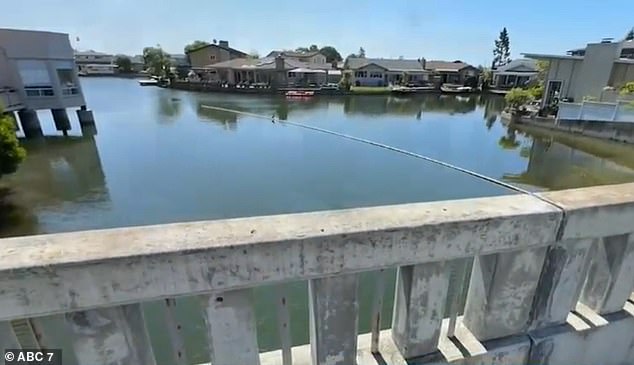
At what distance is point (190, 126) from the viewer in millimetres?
22891

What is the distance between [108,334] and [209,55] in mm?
62242

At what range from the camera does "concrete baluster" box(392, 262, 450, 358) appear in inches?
42.4

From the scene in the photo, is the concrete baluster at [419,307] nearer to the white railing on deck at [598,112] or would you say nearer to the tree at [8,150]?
the tree at [8,150]

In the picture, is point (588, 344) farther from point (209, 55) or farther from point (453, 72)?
point (209, 55)

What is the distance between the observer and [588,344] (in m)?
1.40

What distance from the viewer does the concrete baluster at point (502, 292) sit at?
1160 mm

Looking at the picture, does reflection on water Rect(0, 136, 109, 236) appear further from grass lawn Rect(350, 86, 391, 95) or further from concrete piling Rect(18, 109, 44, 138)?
grass lawn Rect(350, 86, 391, 95)

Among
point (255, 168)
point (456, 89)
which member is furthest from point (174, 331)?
point (456, 89)

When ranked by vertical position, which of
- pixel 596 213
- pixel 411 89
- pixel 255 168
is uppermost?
pixel 596 213

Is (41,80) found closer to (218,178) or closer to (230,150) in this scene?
(230,150)

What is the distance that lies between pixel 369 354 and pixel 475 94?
4918 centimetres

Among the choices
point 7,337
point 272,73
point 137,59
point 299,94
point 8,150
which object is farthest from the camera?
point 137,59

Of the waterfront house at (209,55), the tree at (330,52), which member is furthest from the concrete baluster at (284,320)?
the tree at (330,52)

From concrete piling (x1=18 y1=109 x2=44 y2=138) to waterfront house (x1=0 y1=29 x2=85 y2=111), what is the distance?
332 millimetres
